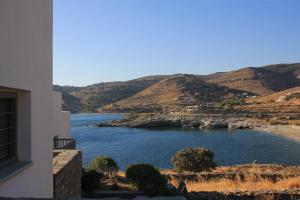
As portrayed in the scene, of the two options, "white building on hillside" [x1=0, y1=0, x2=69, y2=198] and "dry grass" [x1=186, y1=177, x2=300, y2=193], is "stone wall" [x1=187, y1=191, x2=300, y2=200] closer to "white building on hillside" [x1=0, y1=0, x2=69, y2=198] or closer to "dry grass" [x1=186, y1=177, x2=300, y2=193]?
"dry grass" [x1=186, y1=177, x2=300, y2=193]

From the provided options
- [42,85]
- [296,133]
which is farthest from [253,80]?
[42,85]

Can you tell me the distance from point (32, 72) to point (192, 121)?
293ft

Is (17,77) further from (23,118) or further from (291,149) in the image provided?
(291,149)

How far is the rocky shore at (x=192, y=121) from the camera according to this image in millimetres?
86625

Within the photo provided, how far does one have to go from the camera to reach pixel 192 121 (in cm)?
9444

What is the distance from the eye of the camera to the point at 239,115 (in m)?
94.1

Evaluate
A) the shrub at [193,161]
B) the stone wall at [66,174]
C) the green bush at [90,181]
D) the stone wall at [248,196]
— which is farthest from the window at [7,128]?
the shrub at [193,161]

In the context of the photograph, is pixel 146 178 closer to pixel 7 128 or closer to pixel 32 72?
pixel 32 72

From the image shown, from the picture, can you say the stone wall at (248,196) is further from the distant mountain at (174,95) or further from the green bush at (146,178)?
the distant mountain at (174,95)

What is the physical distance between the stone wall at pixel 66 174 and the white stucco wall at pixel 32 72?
1.54ft

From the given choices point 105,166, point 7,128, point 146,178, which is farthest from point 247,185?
point 7,128

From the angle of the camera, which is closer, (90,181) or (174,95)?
(90,181)

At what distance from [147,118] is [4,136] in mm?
96891

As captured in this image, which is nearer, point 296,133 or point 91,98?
point 296,133
